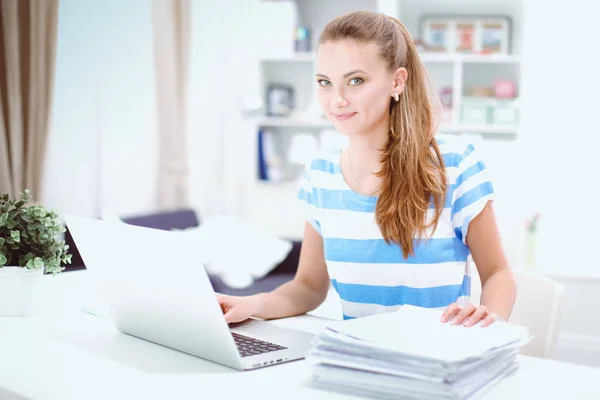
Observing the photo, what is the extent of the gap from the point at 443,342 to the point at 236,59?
152 inches

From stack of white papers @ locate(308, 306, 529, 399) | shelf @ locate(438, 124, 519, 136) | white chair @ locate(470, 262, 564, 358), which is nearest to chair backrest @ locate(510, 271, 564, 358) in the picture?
white chair @ locate(470, 262, 564, 358)

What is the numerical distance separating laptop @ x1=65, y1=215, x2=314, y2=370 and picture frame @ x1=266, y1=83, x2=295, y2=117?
3589 millimetres

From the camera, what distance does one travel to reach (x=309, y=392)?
1.04 metres

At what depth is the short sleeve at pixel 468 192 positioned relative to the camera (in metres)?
1.56

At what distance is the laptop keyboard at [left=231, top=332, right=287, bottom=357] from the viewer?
→ 1230mm

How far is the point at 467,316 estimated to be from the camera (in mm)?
1167

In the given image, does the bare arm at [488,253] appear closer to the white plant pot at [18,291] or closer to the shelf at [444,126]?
the white plant pot at [18,291]

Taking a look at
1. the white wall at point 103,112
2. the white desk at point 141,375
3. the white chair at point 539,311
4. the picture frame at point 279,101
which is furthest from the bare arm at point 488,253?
the picture frame at point 279,101

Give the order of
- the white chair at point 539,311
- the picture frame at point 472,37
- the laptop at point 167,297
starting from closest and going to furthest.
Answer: the laptop at point 167,297 → the white chair at point 539,311 → the picture frame at point 472,37

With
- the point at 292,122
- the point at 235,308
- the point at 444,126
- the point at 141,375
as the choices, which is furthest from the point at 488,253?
the point at 292,122

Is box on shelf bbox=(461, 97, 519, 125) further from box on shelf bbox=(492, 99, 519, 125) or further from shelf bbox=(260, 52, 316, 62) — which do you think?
shelf bbox=(260, 52, 316, 62)

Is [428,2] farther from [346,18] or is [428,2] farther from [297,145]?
[346,18]

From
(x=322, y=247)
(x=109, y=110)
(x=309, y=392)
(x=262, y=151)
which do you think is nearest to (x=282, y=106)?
(x=262, y=151)

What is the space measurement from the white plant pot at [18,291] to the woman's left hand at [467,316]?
844 mm
